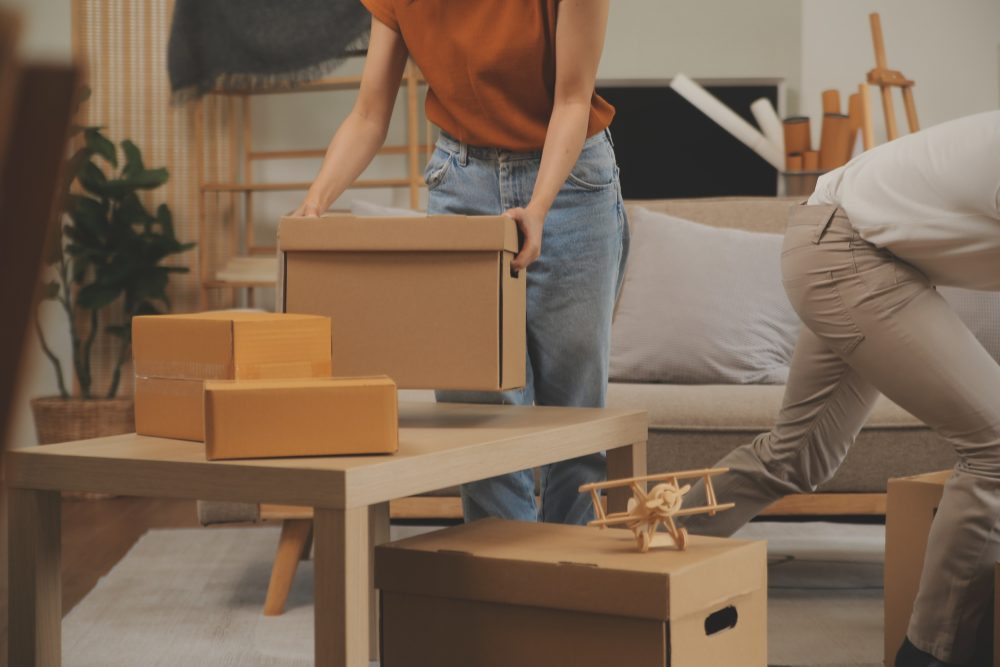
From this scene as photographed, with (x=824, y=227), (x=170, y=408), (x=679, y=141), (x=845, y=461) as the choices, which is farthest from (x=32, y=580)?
(x=679, y=141)

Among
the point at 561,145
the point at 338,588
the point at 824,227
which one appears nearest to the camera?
the point at 338,588

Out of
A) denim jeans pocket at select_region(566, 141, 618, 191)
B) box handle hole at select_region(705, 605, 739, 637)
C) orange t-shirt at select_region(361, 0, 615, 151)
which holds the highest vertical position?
orange t-shirt at select_region(361, 0, 615, 151)

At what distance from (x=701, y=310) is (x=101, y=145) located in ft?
8.16

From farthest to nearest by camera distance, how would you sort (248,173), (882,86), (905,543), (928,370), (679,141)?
1. (679,141)
2. (248,173)
3. (882,86)
4. (905,543)
5. (928,370)

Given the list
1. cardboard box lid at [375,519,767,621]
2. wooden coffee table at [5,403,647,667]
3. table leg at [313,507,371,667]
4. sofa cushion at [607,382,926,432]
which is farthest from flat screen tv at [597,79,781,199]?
table leg at [313,507,371,667]

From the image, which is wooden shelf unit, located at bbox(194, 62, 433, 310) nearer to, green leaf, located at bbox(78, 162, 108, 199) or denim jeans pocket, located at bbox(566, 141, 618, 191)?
green leaf, located at bbox(78, 162, 108, 199)

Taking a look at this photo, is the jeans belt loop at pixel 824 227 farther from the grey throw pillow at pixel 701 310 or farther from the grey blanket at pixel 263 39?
the grey blanket at pixel 263 39

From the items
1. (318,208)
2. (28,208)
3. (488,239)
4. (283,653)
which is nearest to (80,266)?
(283,653)

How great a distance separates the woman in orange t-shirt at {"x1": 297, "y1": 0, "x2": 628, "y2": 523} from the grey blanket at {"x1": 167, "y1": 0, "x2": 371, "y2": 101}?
280 centimetres

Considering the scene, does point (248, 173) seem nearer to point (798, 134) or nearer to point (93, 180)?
point (93, 180)

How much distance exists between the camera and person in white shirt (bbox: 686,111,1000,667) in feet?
5.14

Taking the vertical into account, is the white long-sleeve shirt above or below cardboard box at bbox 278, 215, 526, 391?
above

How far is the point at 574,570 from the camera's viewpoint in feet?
3.85

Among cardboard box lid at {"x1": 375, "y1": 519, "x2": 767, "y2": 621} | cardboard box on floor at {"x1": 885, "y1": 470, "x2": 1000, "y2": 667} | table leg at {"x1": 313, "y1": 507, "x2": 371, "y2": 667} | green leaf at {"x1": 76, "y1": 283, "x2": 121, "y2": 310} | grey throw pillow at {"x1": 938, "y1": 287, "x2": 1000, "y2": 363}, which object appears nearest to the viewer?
table leg at {"x1": 313, "y1": 507, "x2": 371, "y2": 667}
